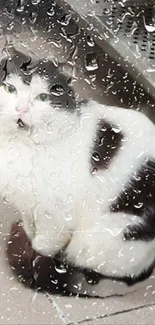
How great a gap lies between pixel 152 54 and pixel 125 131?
0.32 metres

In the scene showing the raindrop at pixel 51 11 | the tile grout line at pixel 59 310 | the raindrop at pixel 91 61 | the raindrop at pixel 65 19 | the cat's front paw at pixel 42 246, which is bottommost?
the cat's front paw at pixel 42 246

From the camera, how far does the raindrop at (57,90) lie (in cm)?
113

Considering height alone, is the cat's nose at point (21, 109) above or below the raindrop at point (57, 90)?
below

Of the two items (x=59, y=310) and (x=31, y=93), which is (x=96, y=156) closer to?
(x=31, y=93)

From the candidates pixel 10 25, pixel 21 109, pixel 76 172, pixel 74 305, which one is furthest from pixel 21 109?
pixel 74 305

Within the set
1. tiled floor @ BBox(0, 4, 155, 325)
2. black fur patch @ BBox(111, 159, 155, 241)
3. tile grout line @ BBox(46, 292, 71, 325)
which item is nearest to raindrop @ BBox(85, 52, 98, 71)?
black fur patch @ BBox(111, 159, 155, 241)

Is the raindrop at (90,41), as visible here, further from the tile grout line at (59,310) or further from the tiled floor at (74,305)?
the tile grout line at (59,310)

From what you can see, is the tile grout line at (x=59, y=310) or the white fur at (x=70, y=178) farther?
the white fur at (x=70, y=178)

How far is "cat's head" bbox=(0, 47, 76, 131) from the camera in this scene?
1.10 meters

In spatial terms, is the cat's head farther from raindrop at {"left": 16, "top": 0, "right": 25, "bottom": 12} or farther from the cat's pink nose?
raindrop at {"left": 16, "top": 0, "right": 25, "bottom": 12}

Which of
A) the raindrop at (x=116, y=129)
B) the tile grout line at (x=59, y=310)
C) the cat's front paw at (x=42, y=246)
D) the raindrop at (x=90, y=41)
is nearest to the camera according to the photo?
the tile grout line at (x=59, y=310)

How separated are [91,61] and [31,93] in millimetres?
186

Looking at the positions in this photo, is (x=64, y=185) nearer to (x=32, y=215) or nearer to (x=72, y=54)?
(x=32, y=215)

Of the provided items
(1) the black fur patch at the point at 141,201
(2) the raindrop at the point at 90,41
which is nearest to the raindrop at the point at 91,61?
(2) the raindrop at the point at 90,41
